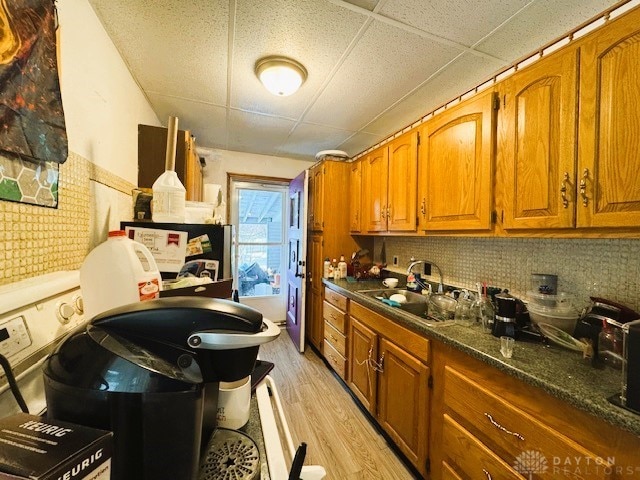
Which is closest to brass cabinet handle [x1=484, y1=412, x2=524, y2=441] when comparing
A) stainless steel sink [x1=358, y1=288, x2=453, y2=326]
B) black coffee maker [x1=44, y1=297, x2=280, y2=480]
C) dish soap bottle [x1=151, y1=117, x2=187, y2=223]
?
stainless steel sink [x1=358, y1=288, x2=453, y2=326]

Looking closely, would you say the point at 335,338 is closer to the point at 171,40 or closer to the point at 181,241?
the point at 181,241

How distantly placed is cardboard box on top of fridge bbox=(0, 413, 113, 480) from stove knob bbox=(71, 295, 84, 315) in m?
0.54

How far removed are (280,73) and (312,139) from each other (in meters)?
1.21

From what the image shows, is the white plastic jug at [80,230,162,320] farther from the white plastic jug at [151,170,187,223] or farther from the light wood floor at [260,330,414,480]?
the light wood floor at [260,330,414,480]

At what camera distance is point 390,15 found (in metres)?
1.14

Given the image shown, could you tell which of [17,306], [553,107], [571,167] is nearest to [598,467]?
[571,167]

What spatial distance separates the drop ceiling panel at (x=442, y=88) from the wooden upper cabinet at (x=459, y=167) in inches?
9.5

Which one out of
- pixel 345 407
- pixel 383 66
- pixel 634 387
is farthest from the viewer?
pixel 345 407

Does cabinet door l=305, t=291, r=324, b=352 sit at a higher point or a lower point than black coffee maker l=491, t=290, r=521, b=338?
lower

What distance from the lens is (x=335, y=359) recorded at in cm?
224

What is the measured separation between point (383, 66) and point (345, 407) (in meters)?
2.33

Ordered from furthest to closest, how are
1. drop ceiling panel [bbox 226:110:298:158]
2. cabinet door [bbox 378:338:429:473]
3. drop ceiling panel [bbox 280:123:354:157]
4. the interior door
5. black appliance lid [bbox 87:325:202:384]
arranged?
the interior door
drop ceiling panel [bbox 280:123:354:157]
drop ceiling panel [bbox 226:110:298:158]
cabinet door [bbox 378:338:429:473]
black appliance lid [bbox 87:325:202:384]

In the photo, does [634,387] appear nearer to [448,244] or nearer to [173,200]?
[448,244]

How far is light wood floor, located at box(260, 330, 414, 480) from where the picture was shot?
1.42m
